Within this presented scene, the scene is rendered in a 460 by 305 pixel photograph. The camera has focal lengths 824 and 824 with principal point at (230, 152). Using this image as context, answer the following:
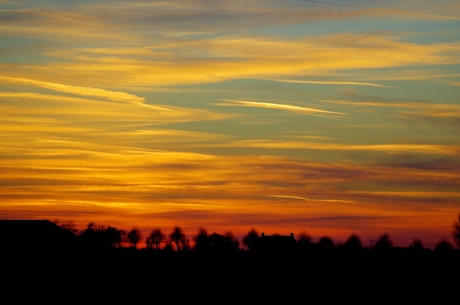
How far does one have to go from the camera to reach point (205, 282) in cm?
7169

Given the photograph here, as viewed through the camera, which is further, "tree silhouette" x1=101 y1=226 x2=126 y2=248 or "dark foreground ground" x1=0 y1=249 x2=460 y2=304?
"tree silhouette" x1=101 y1=226 x2=126 y2=248

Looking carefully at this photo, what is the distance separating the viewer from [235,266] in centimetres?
8756

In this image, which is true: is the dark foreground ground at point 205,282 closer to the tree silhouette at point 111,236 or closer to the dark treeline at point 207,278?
the dark treeline at point 207,278

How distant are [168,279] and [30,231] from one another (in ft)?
42.0

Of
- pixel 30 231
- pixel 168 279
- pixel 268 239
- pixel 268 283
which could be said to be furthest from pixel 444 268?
pixel 268 239

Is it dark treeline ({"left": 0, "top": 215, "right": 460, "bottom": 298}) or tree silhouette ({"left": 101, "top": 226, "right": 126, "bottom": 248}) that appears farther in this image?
tree silhouette ({"left": 101, "top": 226, "right": 126, "bottom": 248})

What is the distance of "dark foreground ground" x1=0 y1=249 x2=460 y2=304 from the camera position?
203 feet

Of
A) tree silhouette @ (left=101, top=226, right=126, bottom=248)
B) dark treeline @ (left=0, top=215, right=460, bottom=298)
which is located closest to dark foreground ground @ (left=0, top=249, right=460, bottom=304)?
dark treeline @ (left=0, top=215, right=460, bottom=298)

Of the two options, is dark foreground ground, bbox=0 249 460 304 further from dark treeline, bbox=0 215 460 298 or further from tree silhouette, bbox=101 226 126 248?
tree silhouette, bbox=101 226 126 248

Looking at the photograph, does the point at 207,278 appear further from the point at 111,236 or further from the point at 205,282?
the point at 111,236

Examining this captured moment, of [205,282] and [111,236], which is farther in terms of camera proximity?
[111,236]

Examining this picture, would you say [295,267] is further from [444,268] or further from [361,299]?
[361,299]

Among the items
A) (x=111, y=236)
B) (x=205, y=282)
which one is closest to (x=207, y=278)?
(x=205, y=282)

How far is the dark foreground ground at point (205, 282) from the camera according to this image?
203 feet
